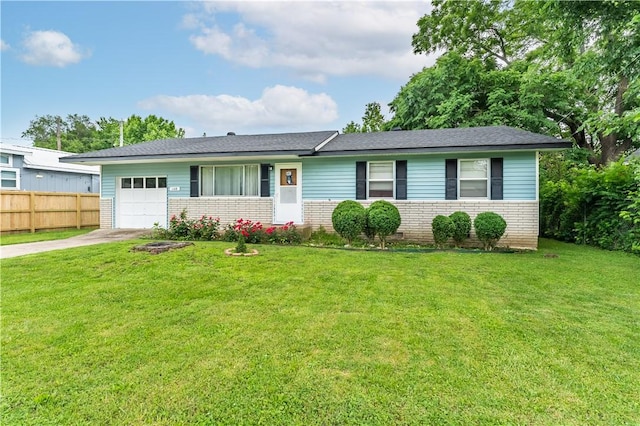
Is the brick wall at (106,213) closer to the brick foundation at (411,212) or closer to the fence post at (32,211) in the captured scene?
the brick foundation at (411,212)

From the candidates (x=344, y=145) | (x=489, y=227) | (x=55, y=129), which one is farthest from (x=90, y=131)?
(x=489, y=227)

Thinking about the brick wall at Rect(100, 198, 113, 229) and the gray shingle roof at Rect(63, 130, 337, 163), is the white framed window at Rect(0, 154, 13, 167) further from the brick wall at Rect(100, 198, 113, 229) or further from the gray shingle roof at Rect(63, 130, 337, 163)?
the brick wall at Rect(100, 198, 113, 229)

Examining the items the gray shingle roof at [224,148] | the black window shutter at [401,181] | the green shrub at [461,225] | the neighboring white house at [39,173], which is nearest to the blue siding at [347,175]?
the black window shutter at [401,181]

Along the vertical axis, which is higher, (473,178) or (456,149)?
(456,149)

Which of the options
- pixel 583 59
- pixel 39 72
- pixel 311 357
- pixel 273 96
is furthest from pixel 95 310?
pixel 39 72

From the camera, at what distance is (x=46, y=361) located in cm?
293

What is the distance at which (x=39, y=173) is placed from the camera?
1773 cm

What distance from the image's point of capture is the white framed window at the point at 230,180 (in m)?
11.9

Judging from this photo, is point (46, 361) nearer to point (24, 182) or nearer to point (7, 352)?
point (7, 352)

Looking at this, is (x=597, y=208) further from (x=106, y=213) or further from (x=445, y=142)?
(x=106, y=213)

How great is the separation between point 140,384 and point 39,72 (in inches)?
963

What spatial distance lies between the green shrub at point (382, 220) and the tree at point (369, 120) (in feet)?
63.1

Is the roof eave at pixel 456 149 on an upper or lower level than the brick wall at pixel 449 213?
upper

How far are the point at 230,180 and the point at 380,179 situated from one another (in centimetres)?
535
